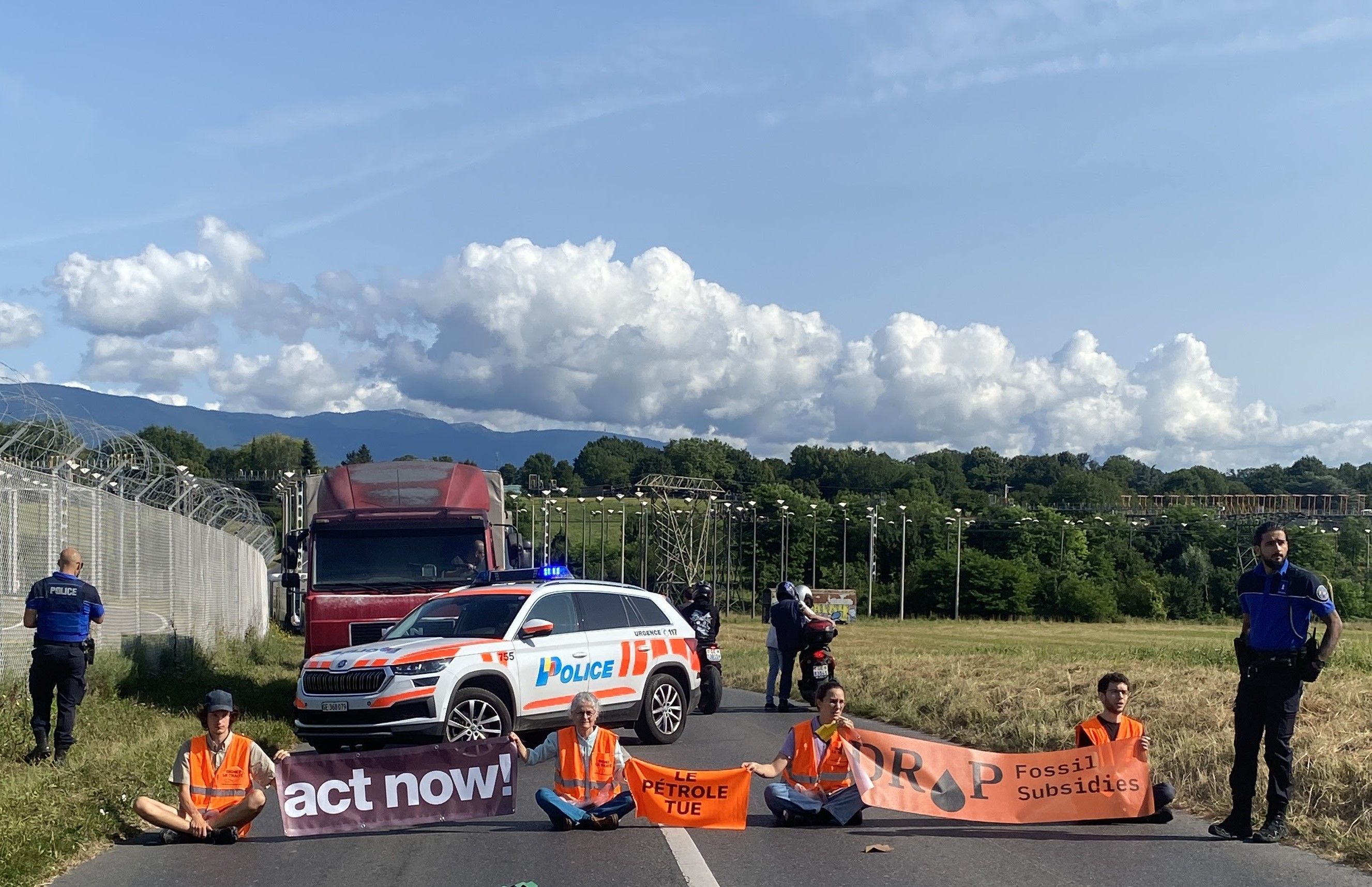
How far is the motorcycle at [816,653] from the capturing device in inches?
666

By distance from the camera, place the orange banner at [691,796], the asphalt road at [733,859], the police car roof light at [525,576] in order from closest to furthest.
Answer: the asphalt road at [733,859] < the orange banner at [691,796] < the police car roof light at [525,576]

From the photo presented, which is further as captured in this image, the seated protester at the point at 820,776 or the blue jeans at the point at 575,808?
the seated protester at the point at 820,776

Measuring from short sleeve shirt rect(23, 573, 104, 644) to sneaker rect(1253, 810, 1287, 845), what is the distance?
912cm

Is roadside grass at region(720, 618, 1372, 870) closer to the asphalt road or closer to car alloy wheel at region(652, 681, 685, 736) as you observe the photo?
the asphalt road

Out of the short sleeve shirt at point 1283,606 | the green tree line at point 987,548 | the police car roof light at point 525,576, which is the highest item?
the short sleeve shirt at point 1283,606

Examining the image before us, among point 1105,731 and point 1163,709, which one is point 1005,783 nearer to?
point 1105,731

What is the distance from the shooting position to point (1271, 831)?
8.61 metres

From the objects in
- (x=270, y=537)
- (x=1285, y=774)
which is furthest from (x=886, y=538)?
(x=1285, y=774)

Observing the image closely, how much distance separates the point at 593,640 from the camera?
Answer: 44.2 ft

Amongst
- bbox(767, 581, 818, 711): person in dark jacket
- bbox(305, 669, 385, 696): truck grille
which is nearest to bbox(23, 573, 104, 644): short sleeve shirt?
bbox(305, 669, 385, 696): truck grille

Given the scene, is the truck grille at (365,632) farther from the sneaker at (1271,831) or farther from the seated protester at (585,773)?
the sneaker at (1271,831)

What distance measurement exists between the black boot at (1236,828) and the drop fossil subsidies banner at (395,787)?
467 centimetres

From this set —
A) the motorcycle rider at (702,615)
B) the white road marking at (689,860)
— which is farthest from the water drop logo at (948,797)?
the motorcycle rider at (702,615)

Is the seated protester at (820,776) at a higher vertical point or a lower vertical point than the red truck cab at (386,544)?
lower
